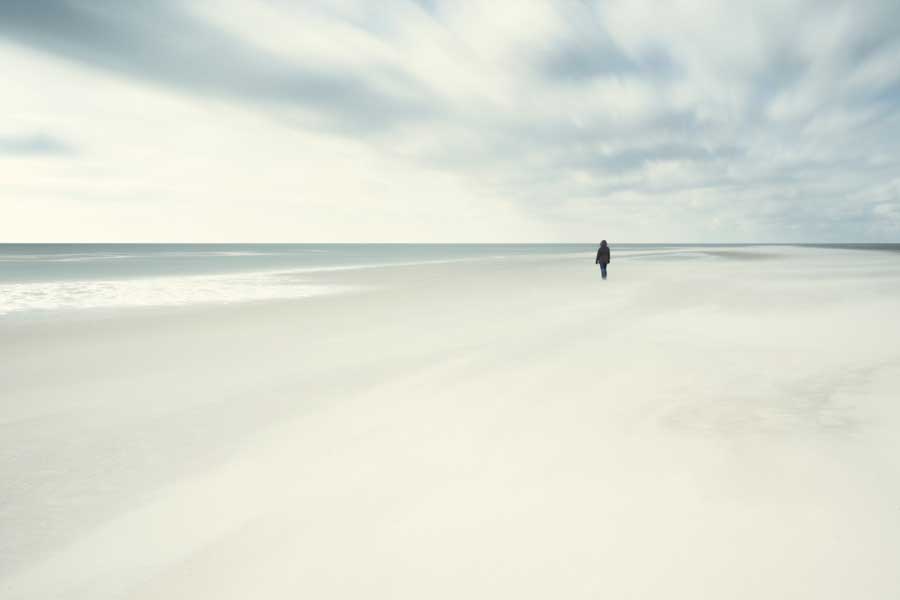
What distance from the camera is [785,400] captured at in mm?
5762

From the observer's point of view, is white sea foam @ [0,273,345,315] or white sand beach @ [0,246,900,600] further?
white sea foam @ [0,273,345,315]

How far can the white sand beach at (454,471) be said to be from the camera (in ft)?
9.57

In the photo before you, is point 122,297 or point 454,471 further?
point 122,297

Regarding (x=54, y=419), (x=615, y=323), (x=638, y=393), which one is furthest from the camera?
(x=615, y=323)

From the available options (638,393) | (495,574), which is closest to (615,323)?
(638,393)

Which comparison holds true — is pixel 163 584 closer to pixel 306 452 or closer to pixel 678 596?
pixel 306 452

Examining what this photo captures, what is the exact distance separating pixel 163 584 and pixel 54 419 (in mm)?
4026

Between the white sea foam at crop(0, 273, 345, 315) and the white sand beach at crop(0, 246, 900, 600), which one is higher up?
the white sea foam at crop(0, 273, 345, 315)

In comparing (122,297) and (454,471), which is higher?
(122,297)

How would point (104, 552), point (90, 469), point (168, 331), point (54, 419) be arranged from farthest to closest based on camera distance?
point (168, 331) → point (54, 419) → point (90, 469) → point (104, 552)

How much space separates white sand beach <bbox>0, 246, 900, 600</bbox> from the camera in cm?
292

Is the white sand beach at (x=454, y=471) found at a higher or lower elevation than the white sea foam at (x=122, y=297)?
lower

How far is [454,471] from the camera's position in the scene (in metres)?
4.15

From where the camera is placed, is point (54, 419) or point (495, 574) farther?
point (54, 419)
